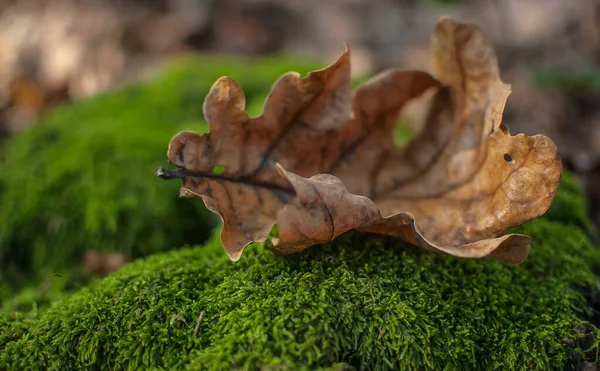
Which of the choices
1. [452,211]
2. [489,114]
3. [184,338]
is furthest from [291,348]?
[489,114]

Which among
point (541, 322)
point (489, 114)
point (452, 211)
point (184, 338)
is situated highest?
point (489, 114)

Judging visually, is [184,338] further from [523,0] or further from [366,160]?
[523,0]

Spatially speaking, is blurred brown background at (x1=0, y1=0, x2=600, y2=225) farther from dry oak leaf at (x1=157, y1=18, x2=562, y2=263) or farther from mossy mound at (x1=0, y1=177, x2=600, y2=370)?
mossy mound at (x1=0, y1=177, x2=600, y2=370)

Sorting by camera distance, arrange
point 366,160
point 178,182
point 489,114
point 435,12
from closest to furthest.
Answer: point 489,114 < point 366,160 < point 178,182 < point 435,12

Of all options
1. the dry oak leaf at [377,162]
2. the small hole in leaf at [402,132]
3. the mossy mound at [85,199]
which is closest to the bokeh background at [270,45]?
the mossy mound at [85,199]

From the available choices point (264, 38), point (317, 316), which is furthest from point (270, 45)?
point (317, 316)

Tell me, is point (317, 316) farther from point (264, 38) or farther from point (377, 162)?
point (264, 38)

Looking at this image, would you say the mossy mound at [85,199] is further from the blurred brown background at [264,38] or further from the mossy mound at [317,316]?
the blurred brown background at [264,38]
